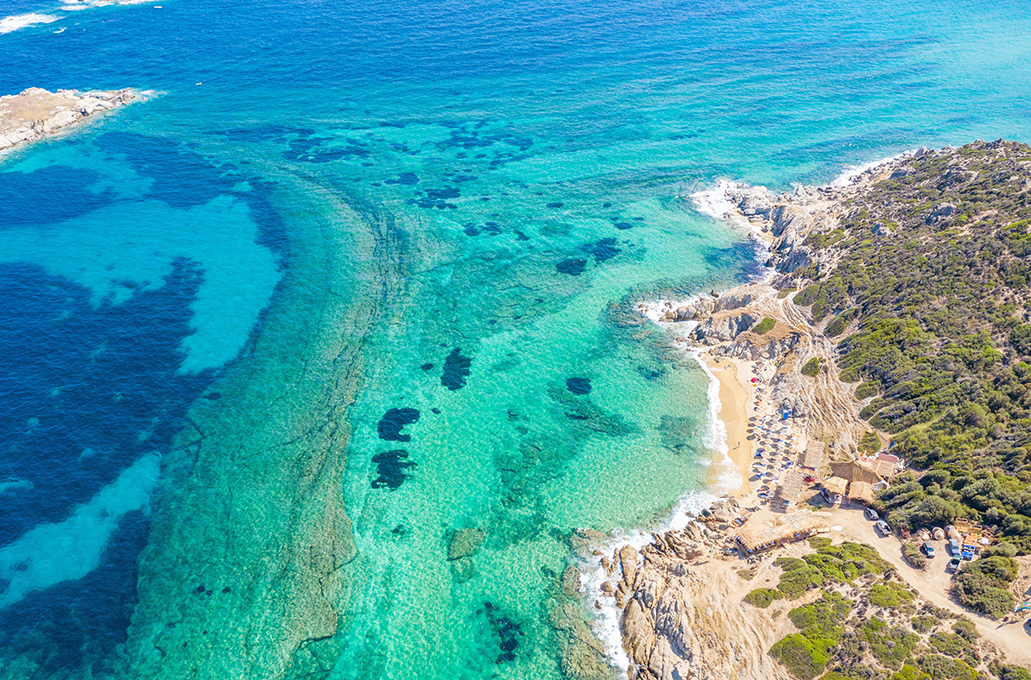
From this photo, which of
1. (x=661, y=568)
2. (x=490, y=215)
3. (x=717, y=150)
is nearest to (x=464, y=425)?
(x=661, y=568)

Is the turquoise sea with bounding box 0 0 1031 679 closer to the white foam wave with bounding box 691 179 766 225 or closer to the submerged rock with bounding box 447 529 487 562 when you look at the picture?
the submerged rock with bounding box 447 529 487 562

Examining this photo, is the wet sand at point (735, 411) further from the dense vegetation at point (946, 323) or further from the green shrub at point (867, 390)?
the dense vegetation at point (946, 323)

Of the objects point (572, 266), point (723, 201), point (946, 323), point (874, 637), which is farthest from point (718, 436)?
point (723, 201)

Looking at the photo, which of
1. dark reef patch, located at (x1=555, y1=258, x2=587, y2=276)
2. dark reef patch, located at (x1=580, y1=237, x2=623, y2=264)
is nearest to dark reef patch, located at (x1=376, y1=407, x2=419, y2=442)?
dark reef patch, located at (x1=555, y1=258, x2=587, y2=276)

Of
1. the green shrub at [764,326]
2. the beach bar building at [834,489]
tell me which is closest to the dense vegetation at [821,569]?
the beach bar building at [834,489]

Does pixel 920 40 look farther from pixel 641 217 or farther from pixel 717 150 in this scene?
pixel 641 217

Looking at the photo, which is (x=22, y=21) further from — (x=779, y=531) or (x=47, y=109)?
(x=779, y=531)
